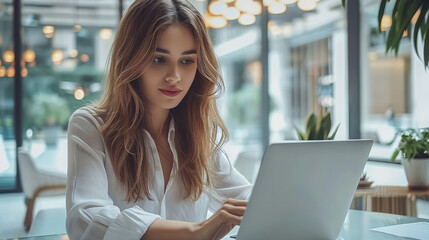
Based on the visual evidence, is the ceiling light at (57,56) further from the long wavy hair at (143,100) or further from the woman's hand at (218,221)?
the woman's hand at (218,221)

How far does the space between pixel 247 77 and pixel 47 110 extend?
257 centimetres

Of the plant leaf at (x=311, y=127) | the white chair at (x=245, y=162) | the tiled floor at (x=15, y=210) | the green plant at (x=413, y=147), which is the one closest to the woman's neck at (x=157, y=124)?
the plant leaf at (x=311, y=127)

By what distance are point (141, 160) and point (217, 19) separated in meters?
4.35

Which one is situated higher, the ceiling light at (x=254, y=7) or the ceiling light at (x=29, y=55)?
the ceiling light at (x=254, y=7)

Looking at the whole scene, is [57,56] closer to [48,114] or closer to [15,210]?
[48,114]

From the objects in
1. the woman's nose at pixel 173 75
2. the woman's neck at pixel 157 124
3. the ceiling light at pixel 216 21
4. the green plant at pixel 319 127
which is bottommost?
the green plant at pixel 319 127

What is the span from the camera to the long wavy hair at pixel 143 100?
4.68 ft

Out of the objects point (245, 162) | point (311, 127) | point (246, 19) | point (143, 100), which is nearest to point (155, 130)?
point (143, 100)

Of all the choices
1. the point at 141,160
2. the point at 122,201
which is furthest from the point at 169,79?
the point at 122,201

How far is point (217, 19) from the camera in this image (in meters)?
5.59

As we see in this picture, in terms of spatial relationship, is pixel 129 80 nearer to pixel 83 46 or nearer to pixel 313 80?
pixel 83 46

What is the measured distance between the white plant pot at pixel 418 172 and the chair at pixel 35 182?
3.20 m

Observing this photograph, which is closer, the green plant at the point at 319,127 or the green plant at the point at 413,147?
the green plant at the point at 413,147

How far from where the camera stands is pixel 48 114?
5.38 meters
